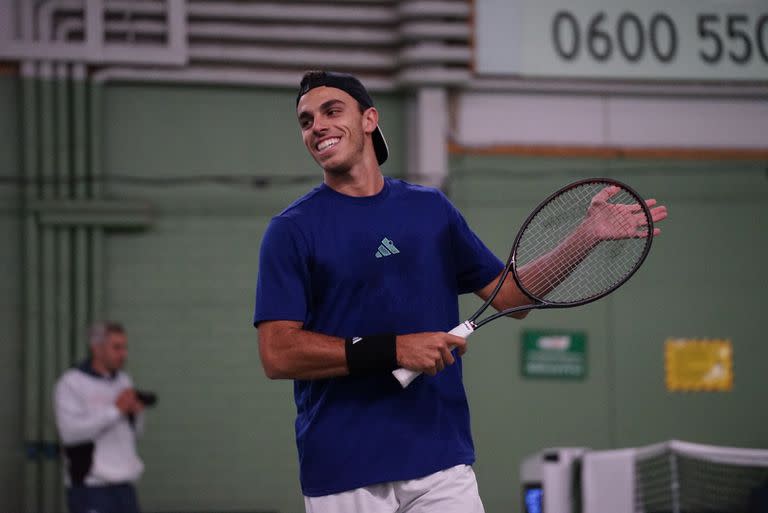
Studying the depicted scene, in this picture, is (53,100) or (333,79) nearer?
(333,79)

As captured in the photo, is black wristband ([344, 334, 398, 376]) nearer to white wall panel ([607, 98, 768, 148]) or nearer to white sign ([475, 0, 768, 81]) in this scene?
white sign ([475, 0, 768, 81])

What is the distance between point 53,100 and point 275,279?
19.3ft

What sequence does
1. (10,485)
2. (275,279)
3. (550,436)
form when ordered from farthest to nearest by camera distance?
(550,436)
(10,485)
(275,279)

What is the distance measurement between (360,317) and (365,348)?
148 mm

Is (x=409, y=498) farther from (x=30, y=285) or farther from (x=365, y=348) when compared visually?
(x=30, y=285)

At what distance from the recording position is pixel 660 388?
8.56 metres

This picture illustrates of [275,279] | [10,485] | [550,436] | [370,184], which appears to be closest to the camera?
[275,279]

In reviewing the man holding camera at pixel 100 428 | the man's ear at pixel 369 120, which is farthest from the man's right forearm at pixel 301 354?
the man holding camera at pixel 100 428

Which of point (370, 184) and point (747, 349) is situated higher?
point (370, 184)

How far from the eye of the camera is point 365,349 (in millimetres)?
2574

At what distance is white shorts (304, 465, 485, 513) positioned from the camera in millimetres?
2662

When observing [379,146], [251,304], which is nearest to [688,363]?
[251,304]

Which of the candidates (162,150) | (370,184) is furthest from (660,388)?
(370,184)

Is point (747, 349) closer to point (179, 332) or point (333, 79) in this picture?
point (179, 332)
